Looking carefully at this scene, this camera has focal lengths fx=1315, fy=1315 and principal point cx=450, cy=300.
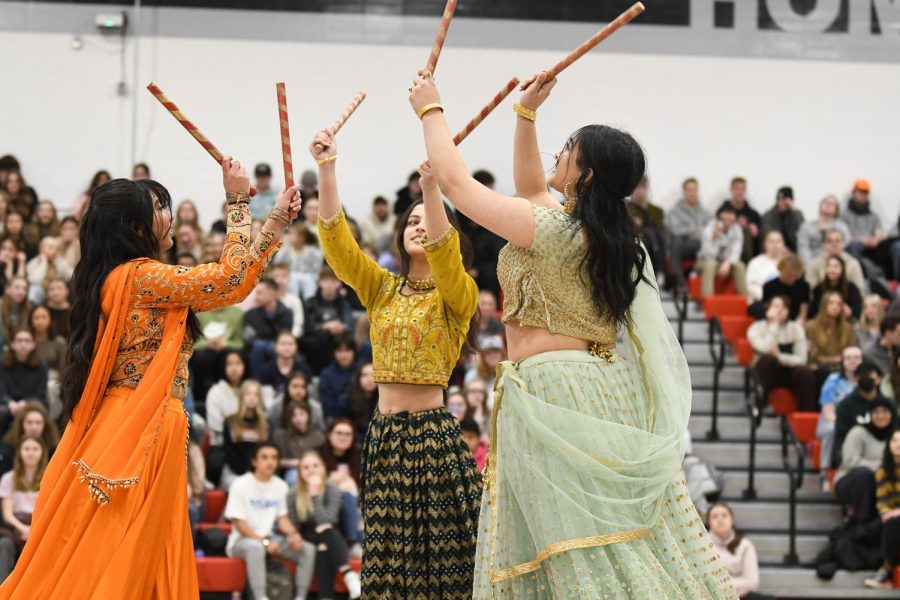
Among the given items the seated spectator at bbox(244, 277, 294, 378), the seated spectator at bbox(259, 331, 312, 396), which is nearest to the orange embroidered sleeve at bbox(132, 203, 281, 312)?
the seated spectator at bbox(259, 331, 312, 396)

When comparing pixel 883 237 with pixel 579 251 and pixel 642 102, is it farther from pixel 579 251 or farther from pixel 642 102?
pixel 579 251

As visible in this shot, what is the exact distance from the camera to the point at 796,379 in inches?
422

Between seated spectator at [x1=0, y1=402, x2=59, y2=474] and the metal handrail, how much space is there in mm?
5095

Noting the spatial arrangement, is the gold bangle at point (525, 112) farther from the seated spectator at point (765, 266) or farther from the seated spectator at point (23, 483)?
the seated spectator at point (765, 266)

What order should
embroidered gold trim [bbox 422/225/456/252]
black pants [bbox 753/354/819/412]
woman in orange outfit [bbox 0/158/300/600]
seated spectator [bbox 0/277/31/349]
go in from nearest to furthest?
woman in orange outfit [bbox 0/158/300/600] < embroidered gold trim [bbox 422/225/456/252] < seated spectator [bbox 0/277/31/349] < black pants [bbox 753/354/819/412]

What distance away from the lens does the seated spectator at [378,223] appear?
1284cm

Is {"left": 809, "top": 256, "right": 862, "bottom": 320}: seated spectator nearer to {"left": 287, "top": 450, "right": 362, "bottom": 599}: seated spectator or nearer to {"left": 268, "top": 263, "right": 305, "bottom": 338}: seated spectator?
{"left": 268, "top": 263, "right": 305, "bottom": 338}: seated spectator

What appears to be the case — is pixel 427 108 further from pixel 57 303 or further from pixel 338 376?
pixel 57 303

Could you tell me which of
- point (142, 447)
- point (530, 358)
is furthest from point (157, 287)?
point (530, 358)

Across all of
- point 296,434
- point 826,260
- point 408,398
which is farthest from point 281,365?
point 408,398

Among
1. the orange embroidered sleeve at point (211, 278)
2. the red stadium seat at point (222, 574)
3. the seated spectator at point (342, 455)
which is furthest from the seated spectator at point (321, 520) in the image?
the orange embroidered sleeve at point (211, 278)

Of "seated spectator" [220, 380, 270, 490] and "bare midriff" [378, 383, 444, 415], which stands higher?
"bare midriff" [378, 383, 444, 415]

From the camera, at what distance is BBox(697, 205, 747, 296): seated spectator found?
40.9 feet

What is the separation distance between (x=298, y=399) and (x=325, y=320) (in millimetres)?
1671
